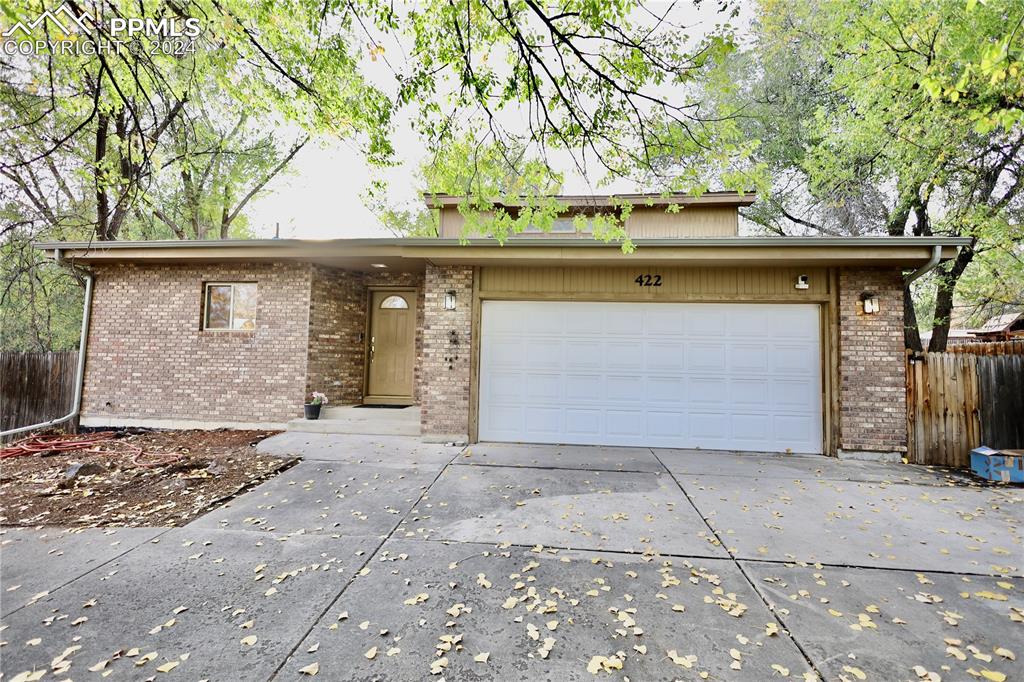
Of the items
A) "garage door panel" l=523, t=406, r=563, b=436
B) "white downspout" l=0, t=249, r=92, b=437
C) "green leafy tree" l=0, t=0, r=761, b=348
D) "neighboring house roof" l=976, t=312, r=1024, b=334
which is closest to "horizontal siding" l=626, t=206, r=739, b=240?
"garage door panel" l=523, t=406, r=563, b=436

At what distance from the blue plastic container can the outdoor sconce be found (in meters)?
2.05

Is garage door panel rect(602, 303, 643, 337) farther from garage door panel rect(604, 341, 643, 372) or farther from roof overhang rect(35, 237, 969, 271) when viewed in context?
roof overhang rect(35, 237, 969, 271)

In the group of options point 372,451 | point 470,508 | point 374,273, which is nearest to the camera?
point 470,508

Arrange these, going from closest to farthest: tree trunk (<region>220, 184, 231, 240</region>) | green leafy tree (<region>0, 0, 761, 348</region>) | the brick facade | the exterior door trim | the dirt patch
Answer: green leafy tree (<region>0, 0, 761, 348</region>) → the dirt patch → the brick facade → the exterior door trim → tree trunk (<region>220, 184, 231, 240</region>)

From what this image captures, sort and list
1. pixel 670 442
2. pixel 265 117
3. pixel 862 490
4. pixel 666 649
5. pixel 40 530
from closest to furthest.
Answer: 1. pixel 666 649
2. pixel 40 530
3. pixel 862 490
4. pixel 265 117
5. pixel 670 442

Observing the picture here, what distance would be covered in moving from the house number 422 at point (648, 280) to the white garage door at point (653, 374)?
322 millimetres

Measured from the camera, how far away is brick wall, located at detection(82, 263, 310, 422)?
6.96 metres

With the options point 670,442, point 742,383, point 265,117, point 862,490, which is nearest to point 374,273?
point 265,117

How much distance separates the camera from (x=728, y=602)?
2.41 meters

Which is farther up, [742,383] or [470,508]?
[742,383]

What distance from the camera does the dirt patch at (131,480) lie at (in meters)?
3.63

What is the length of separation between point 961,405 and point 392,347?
8.86m

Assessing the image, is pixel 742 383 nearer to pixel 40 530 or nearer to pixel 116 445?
pixel 40 530

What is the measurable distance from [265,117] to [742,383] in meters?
7.26
